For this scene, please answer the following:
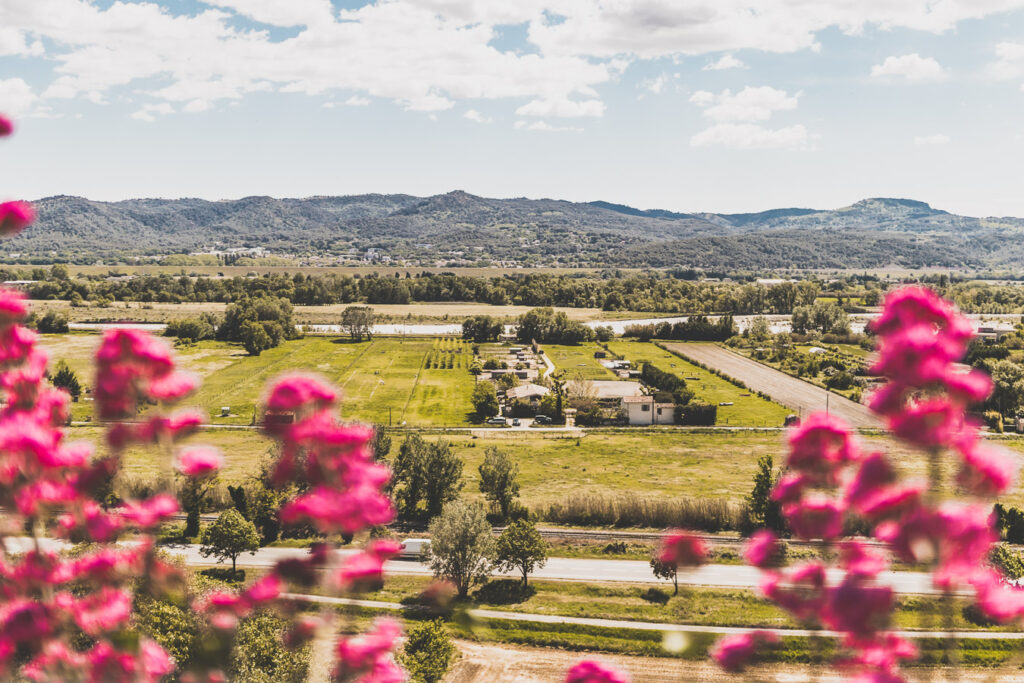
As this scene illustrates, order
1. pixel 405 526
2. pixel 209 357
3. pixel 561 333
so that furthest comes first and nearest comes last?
pixel 561 333 < pixel 209 357 < pixel 405 526

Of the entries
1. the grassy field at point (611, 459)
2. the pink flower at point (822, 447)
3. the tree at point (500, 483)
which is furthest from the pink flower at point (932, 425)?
the grassy field at point (611, 459)

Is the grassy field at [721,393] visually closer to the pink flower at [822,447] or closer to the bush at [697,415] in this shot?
the bush at [697,415]

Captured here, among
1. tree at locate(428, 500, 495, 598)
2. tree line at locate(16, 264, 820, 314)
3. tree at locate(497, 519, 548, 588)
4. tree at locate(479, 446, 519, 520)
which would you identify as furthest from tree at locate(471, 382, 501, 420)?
tree line at locate(16, 264, 820, 314)

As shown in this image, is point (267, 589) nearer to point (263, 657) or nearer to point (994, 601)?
point (994, 601)

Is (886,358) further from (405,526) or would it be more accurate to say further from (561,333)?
(561,333)

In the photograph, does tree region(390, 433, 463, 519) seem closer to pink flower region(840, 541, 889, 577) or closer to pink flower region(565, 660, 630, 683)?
pink flower region(565, 660, 630, 683)

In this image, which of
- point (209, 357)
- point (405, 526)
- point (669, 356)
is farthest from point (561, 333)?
point (405, 526)
